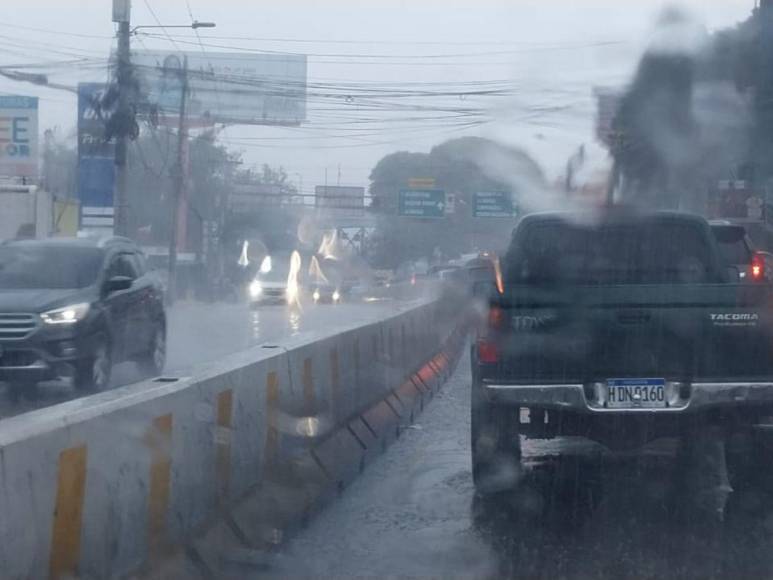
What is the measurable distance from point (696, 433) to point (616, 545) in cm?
119

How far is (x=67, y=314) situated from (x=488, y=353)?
690 centimetres

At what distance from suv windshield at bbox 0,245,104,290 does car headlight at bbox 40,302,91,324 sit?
0.80m

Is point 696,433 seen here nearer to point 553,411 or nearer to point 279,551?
point 553,411

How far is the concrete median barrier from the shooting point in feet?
15.7

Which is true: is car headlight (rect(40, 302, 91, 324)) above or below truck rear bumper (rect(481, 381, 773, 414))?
below

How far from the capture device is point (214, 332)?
1114 inches

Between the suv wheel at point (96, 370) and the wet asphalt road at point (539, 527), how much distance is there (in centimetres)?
445

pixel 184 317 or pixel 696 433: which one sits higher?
pixel 696 433

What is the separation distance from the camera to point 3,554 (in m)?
4.45

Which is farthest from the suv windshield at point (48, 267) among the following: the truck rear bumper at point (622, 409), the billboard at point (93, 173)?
the billboard at point (93, 173)

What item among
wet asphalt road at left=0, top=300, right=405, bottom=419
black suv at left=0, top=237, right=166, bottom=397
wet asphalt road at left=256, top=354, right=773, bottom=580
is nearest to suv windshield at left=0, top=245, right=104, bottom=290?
black suv at left=0, top=237, right=166, bottom=397

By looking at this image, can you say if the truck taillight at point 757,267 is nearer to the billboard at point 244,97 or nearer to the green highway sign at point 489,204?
the green highway sign at point 489,204

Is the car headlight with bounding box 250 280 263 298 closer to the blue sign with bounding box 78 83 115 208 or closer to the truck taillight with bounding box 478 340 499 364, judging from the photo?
the blue sign with bounding box 78 83 115 208

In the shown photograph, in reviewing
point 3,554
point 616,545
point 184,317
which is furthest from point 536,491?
point 184,317
